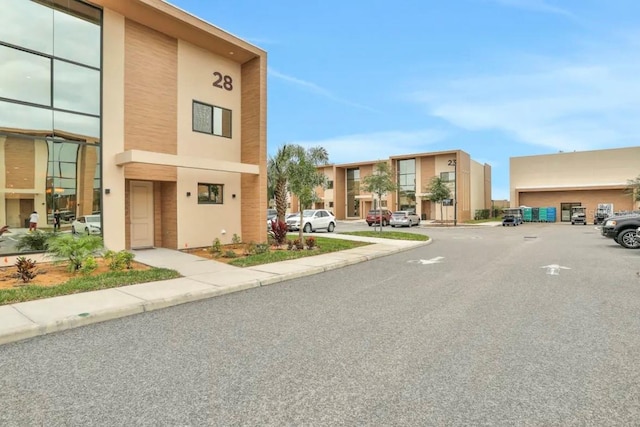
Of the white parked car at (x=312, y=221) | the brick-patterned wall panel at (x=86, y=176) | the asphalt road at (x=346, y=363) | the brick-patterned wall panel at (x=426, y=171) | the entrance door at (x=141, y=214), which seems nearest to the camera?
the asphalt road at (x=346, y=363)

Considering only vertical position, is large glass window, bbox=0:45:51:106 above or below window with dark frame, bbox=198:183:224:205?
above

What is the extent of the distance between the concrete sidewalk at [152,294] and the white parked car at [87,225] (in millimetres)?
1635

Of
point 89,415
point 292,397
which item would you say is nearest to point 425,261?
point 292,397

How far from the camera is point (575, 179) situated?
1980 inches

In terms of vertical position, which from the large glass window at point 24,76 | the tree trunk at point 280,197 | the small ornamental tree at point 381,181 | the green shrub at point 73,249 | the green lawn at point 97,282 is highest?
the large glass window at point 24,76

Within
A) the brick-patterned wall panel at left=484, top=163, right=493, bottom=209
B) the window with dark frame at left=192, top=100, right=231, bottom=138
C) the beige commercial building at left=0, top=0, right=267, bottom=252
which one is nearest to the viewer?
the beige commercial building at left=0, top=0, right=267, bottom=252

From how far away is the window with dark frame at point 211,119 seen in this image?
51.1 feet

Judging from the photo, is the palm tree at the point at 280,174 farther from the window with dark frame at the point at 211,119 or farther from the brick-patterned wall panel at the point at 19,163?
the brick-patterned wall panel at the point at 19,163

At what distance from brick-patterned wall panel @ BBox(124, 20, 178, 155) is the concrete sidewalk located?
14.6 ft

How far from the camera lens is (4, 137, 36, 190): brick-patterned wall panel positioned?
10.6m

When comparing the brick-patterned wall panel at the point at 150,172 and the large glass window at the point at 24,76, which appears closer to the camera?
the large glass window at the point at 24,76

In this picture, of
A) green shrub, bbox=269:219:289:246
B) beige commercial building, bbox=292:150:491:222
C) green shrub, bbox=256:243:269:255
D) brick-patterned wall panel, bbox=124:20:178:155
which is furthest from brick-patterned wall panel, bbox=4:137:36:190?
beige commercial building, bbox=292:150:491:222

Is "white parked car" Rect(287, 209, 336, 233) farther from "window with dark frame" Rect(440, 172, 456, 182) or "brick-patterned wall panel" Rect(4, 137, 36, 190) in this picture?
"window with dark frame" Rect(440, 172, 456, 182)

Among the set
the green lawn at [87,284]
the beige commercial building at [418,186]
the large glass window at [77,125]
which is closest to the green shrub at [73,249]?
the green lawn at [87,284]
